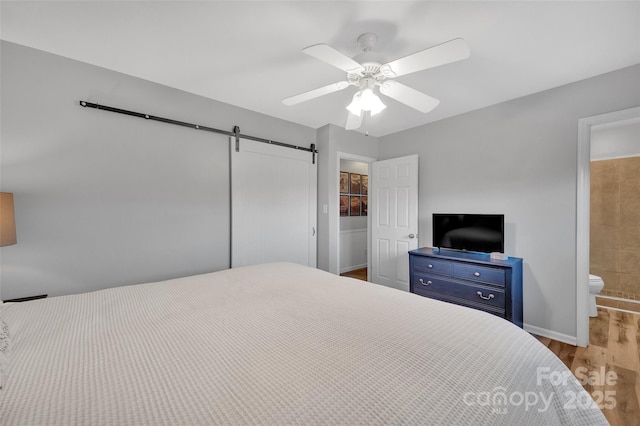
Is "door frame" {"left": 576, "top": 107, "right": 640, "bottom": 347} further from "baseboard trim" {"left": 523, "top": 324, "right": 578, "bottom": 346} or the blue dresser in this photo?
the blue dresser

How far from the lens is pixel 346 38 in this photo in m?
1.71

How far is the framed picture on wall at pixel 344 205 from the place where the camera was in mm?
4918

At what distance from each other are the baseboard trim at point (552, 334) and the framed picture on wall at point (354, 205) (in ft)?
10.4

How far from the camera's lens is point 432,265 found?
9.22 feet

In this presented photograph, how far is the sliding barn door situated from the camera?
287cm

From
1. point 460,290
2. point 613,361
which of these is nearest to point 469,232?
point 460,290

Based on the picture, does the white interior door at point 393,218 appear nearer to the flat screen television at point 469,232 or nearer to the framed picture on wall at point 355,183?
→ the flat screen television at point 469,232

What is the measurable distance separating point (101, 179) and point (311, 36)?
2.04 meters

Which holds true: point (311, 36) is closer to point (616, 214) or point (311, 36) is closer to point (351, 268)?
point (351, 268)

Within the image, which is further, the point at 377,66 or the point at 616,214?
the point at 616,214

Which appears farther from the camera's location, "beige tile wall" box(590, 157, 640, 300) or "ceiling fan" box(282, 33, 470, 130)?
"beige tile wall" box(590, 157, 640, 300)

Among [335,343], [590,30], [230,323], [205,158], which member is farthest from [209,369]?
[590,30]

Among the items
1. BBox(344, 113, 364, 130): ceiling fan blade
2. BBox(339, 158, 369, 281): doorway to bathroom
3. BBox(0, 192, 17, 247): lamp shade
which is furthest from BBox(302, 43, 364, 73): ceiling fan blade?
BBox(339, 158, 369, 281): doorway to bathroom

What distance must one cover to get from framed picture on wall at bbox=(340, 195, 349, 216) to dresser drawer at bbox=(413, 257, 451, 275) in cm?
216
